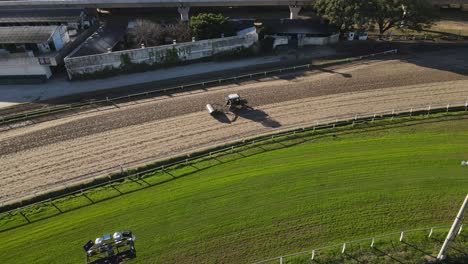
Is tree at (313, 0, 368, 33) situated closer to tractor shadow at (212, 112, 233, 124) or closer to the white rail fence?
tractor shadow at (212, 112, 233, 124)

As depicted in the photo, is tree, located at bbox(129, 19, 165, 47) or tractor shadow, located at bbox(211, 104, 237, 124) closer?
tractor shadow, located at bbox(211, 104, 237, 124)

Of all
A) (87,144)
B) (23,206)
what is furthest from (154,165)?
(23,206)

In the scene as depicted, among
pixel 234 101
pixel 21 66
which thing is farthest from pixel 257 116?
pixel 21 66

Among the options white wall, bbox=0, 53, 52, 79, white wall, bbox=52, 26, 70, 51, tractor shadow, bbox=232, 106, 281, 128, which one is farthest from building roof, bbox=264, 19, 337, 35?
white wall, bbox=0, 53, 52, 79

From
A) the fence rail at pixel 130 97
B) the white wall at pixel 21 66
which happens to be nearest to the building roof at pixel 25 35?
the white wall at pixel 21 66

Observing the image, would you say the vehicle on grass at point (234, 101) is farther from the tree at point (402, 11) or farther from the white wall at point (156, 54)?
the tree at point (402, 11)

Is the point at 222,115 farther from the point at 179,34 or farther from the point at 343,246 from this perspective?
the point at 343,246

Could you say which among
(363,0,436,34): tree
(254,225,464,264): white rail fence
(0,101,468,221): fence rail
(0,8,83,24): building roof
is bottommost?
(254,225,464,264): white rail fence
